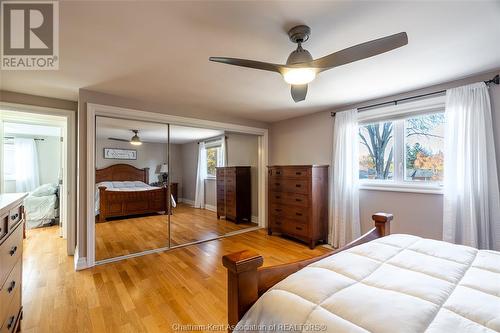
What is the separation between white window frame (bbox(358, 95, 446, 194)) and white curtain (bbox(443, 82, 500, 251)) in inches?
7.8

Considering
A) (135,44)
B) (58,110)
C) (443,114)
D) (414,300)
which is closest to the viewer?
(414,300)

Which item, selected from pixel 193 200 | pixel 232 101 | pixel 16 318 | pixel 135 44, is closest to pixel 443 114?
pixel 232 101

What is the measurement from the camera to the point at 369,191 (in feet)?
10.7

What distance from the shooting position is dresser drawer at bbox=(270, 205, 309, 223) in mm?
3537

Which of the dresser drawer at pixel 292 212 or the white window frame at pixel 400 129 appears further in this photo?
the dresser drawer at pixel 292 212

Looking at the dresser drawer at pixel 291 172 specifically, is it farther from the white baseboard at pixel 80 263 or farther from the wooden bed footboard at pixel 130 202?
the white baseboard at pixel 80 263

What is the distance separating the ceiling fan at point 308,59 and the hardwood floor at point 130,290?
6.50 ft

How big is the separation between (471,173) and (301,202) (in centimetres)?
201

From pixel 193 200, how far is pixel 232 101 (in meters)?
1.96

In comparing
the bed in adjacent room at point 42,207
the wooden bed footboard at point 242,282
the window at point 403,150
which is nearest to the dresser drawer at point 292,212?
the window at point 403,150

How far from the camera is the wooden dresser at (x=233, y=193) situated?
14.3 feet

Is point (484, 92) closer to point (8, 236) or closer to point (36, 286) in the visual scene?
point (8, 236)

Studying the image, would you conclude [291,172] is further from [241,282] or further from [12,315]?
[12,315]

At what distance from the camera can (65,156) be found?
129 inches
